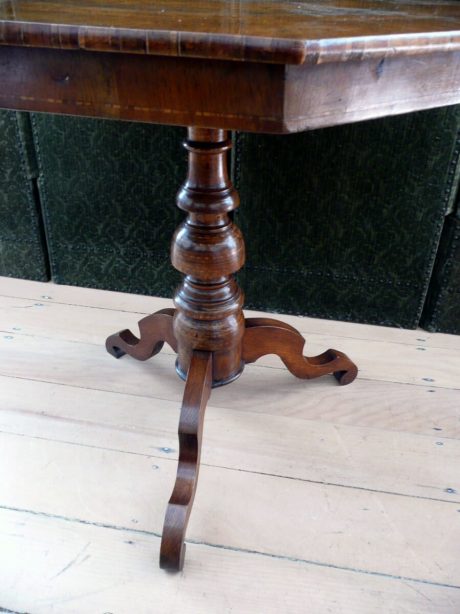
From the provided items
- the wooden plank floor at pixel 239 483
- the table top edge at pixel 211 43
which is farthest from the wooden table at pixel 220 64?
the wooden plank floor at pixel 239 483

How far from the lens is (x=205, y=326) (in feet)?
3.56

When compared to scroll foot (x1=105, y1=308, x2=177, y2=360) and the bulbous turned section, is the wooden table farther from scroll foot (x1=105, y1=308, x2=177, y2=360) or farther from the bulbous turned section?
scroll foot (x1=105, y1=308, x2=177, y2=360)

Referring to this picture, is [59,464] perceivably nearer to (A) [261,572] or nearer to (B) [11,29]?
(A) [261,572]

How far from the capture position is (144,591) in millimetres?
842

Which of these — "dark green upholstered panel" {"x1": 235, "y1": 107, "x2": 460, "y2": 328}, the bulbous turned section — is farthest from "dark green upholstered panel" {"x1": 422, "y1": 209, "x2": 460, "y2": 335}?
the bulbous turned section

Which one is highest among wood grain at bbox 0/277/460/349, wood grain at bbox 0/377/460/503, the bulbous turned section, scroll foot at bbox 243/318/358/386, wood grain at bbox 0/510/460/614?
the bulbous turned section

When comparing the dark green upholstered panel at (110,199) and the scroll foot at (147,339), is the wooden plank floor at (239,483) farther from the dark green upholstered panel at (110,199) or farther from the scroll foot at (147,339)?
the dark green upholstered panel at (110,199)

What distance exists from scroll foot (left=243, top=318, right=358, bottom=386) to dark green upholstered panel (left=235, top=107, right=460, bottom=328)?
11.6 inches

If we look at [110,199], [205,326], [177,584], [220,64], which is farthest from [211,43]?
[110,199]

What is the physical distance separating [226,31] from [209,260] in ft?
1.57

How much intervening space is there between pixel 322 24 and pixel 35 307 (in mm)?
1163

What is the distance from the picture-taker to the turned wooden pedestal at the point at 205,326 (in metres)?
0.92

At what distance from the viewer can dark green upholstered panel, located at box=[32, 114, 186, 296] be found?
1.43m

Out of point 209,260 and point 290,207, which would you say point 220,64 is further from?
point 290,207
